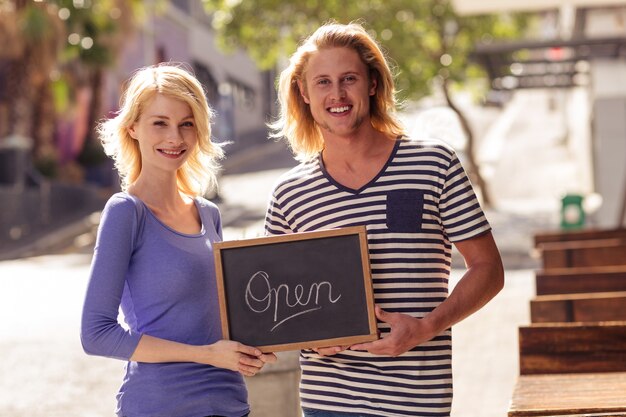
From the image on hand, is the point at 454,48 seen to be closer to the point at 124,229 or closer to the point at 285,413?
the point at 285,413

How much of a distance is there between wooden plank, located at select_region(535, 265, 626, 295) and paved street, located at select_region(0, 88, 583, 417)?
50.3 inches

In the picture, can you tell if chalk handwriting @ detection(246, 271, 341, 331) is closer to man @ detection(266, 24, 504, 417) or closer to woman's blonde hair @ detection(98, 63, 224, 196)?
man @ detection(266, 24, 504, 417)

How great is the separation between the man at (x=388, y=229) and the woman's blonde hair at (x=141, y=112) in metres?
0.29

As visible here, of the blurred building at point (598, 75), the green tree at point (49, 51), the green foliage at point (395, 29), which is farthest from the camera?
the green tree at point (49, 51)

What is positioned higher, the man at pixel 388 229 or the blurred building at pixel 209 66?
the blurred building at pixel 209 66

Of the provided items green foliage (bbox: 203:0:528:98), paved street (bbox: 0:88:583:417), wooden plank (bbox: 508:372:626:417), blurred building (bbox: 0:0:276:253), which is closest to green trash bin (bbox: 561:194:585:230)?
paved street (bbox: 0:88:583:417)

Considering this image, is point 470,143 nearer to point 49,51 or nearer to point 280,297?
point 49,51

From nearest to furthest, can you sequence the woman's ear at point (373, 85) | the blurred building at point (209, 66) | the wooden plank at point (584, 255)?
the woman's ear at point (373, 85)
the wooden plank at point (584, 255)
the blurred building at point (209, 66)

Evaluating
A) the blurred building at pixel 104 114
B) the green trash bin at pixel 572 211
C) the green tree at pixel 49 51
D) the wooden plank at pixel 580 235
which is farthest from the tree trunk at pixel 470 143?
the wooden plank at pixel 580 235

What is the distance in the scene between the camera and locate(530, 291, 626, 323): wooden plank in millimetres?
6250

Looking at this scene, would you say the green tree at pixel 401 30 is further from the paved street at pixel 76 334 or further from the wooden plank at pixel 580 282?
the wooden plank at pixel 580 282

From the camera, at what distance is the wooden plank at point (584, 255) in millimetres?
8703

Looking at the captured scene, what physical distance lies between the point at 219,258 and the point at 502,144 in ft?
130

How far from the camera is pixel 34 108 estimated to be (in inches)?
1169
